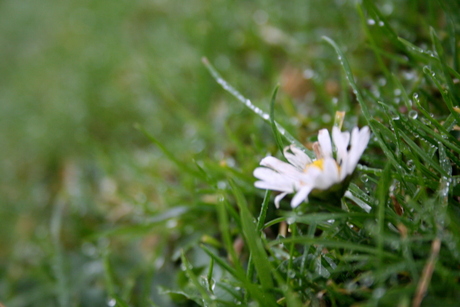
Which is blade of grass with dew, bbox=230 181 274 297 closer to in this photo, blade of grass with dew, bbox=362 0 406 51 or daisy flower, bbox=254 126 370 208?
daisy flower, bbox=254 126 370 208

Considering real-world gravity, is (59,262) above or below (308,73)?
below

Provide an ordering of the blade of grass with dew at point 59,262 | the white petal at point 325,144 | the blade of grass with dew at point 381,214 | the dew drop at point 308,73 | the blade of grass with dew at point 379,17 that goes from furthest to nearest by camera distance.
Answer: the dew drop at point 308,73
the blade of grass with dew at point 59,262
the blade of grass with dew at point 379,17
the white petal at point 325,144
the blade of grass with dew at point 381,214

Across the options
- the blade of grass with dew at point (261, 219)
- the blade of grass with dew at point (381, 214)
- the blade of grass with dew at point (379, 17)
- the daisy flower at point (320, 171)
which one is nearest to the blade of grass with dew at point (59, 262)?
the blade of grass with dew at point (261, 219)

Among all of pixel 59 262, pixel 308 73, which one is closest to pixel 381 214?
pixel 308 73

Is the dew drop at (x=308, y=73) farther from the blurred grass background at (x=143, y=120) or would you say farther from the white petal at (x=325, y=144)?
the white petal at (x=325, y=144)

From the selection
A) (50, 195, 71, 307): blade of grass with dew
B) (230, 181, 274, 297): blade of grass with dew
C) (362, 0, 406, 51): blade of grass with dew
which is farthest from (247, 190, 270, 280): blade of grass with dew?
(50, 195, 71, 307): blade of grass with dew

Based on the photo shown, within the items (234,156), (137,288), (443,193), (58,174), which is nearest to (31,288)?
(137,288)

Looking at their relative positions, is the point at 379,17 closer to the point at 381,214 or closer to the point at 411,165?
the point at 411,165
